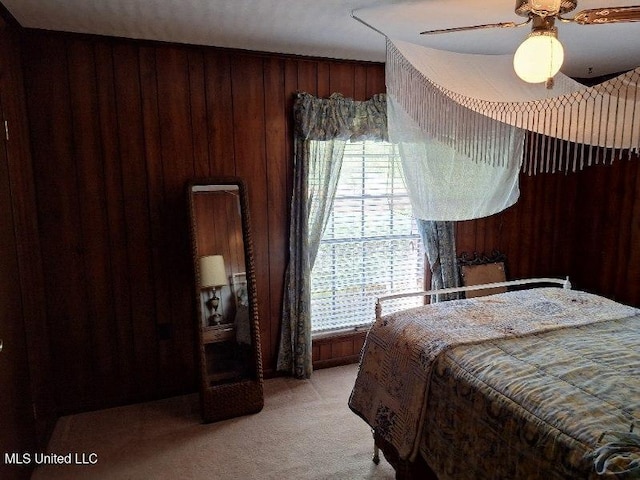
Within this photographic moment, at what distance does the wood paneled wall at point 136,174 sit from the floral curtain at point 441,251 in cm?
128

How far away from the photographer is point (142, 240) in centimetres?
310

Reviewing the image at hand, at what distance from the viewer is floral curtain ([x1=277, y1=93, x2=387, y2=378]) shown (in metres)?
3.33

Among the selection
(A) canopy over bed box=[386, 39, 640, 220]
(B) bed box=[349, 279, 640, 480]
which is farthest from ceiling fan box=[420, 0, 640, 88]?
(B) bed box=[349, 279, 640, 480]

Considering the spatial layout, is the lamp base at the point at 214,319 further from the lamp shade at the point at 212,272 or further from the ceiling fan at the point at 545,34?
the ceiling fan at the point at 545,34

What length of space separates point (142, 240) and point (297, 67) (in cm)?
169

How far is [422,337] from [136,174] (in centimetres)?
215

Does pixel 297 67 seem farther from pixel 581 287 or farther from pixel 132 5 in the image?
pixel 581 287

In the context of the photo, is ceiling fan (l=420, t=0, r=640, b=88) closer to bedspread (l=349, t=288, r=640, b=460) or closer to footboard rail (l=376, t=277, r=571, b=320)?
bedspread (l=349, t=288, r=640, b=460)

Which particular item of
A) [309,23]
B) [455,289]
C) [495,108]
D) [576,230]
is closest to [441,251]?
[455,289]

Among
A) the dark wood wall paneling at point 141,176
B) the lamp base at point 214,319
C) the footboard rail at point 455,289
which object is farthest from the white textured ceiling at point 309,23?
the lamp base at point 214,319

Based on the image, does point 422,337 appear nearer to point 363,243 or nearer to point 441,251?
point 363,243

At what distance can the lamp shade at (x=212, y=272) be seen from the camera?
309cm

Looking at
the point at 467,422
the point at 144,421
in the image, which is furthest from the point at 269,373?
the point at 467,422

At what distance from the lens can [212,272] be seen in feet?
10.3
